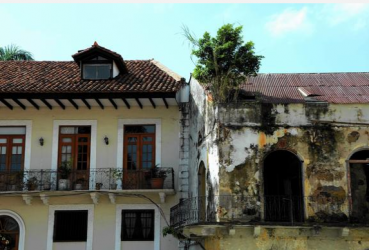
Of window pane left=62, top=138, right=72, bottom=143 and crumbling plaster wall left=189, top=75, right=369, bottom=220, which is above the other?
window pane left=62, top=138, right=72, bottom=143

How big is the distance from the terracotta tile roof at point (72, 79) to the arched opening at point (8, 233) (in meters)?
5.13

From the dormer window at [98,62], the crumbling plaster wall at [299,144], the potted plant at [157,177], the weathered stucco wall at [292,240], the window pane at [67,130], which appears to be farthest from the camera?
the dormer window at [98,62]

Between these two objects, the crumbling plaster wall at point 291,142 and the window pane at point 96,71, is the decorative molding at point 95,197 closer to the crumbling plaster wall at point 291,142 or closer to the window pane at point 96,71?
the window pane at point 96,71

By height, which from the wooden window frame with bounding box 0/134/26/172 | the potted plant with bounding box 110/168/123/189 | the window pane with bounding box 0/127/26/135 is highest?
the window pane with bounding box 0/127/26/135

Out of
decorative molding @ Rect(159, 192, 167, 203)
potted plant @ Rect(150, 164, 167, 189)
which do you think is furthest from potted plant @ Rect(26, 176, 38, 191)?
decorative molding @ Rect(159, 192, 167, 203)

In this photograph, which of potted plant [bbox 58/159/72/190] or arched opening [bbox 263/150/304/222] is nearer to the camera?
arched opening [bbox 263/150/304/222]

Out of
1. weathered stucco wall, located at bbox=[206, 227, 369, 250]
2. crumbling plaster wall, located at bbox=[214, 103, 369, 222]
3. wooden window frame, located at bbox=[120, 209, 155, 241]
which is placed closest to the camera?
weathered stucco wall, located at bbox=[206, 227, 369, 250]

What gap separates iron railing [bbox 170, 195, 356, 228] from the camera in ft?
49.9

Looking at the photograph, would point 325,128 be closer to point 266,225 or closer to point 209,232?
point 266,225

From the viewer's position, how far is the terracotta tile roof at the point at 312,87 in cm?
1694

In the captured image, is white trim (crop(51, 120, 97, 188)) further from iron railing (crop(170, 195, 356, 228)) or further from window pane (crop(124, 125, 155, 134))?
iron railing (crop(170, 195, 356, 228))

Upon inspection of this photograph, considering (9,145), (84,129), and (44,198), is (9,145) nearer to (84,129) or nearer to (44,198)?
(44,198)

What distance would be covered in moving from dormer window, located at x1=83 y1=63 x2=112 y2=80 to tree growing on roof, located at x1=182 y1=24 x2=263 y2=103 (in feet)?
20.5

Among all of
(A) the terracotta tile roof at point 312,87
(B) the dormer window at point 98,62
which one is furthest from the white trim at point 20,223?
(A) the terracotta tile roof at point 312,87
